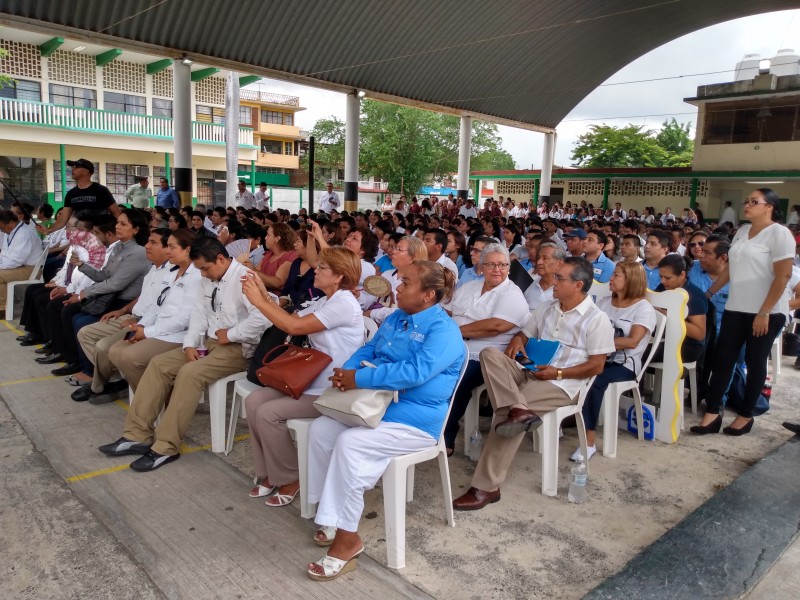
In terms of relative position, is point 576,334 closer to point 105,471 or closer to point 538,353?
point 538,353

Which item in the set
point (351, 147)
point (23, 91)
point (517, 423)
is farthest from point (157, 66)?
point (517, 423)

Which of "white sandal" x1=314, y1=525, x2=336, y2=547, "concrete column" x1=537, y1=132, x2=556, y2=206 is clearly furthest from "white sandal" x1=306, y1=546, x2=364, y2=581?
"concrete column" x1=537, y1=132, x2=556, y2=206

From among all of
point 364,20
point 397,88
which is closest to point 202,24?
point 364,20

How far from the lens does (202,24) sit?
12.2 meters

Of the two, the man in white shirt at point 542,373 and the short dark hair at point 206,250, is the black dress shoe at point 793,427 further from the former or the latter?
the short dark hair at point 206,250

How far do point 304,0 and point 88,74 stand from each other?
52.6 feet

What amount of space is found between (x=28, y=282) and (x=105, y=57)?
2070cm

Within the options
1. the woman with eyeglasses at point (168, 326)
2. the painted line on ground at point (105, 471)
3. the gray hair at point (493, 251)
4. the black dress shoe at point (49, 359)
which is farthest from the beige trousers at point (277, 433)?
the black dress shoe at point (49, 359)

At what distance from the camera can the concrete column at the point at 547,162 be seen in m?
23.9

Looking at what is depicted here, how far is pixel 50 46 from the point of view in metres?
22.5

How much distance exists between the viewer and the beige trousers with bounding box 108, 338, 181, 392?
3.99 meters

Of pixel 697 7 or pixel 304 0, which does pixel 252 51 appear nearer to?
pixel 304 0

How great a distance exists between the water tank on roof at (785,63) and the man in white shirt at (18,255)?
1016 inches

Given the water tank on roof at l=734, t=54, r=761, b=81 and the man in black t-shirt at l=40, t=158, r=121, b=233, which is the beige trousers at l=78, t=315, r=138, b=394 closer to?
the man in black t-shirt at l=40, t=158, r=121, b=233
